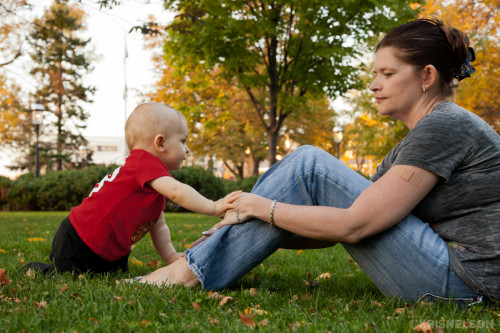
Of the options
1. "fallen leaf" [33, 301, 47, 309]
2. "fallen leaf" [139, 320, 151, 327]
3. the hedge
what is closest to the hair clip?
"fallen leaf" [139, 320, 151, 327]

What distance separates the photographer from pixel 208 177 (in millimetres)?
15070

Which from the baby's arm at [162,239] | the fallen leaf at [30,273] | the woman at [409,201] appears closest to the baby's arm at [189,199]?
the woman at [409,201]

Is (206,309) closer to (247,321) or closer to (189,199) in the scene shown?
(247,321)

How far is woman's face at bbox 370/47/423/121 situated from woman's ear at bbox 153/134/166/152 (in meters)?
1.39

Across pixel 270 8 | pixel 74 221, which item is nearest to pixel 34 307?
pixel 74 221

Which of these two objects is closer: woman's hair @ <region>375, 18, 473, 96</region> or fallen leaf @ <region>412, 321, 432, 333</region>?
fallen leaf @ <region>412, 321, 432, 333</region>

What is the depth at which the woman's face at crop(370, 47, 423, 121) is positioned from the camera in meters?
2.32

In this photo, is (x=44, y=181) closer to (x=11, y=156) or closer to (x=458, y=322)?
(x=458, y=322)

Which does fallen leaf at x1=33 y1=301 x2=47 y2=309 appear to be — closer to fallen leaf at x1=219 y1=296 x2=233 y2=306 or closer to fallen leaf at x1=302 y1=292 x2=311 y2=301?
fallen leaf at x1=219 y1=296 x2=233 y2=306

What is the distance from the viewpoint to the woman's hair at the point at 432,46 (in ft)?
7.25

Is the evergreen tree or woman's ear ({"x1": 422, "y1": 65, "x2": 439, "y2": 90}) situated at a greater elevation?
the evergreen tree

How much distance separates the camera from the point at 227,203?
242cm

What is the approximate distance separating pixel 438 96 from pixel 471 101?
16.2 m

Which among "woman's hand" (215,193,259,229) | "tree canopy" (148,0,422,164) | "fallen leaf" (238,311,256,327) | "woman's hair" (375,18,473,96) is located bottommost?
"fallen leaf" (238,311,256,327)
